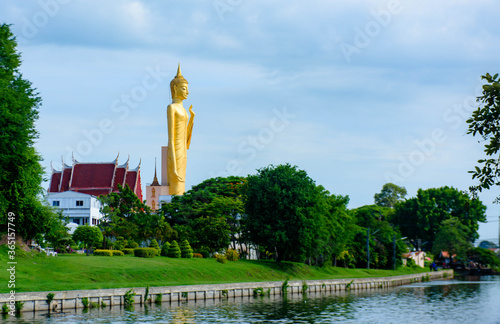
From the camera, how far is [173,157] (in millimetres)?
89188

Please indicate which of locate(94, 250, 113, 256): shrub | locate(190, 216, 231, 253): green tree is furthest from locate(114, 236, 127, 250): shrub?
locate(190, 216, 231, 253): green tree

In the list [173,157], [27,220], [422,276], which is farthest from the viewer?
[173,157]

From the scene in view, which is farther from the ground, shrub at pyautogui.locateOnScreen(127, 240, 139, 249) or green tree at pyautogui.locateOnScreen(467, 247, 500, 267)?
shrub at pyautogui.locateOnScreen(127, 240, 139, 249)

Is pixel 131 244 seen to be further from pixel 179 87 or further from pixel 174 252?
pixel 179 87

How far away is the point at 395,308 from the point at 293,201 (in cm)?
2151

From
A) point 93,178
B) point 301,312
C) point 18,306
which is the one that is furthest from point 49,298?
point 93,178

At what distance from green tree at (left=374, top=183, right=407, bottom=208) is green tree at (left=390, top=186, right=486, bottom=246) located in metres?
37.3

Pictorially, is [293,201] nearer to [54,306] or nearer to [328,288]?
[328,288]

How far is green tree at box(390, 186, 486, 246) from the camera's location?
108875mm

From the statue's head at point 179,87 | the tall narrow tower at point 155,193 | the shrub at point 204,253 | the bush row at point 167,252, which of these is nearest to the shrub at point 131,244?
the bush row at point 167,252

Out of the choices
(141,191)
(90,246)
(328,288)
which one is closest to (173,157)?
(141,191)

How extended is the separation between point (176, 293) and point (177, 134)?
53.4 meters

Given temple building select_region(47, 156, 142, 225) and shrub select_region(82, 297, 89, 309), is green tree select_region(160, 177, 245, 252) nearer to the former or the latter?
shrub select_region(82, 297, 89, 309)

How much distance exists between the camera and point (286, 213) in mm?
57750
